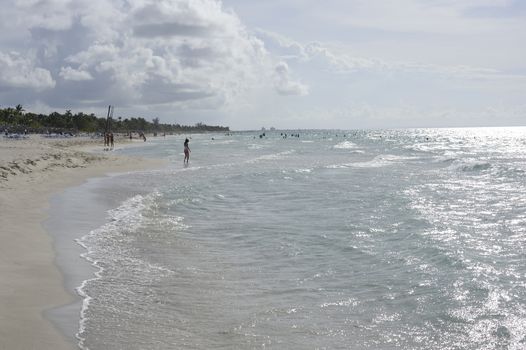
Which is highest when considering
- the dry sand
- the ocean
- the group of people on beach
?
the group of people on beach

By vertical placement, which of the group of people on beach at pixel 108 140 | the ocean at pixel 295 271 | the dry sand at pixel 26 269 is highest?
the group of people on beach at pixel 108 140

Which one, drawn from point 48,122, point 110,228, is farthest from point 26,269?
point 48,122

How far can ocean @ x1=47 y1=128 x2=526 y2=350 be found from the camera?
6.46m

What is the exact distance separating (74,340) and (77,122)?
140m

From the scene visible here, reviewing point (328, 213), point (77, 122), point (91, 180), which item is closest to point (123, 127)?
point (77, 122)

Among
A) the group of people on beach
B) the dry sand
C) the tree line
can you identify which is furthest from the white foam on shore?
the tree line

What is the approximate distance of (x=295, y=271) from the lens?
9.56m

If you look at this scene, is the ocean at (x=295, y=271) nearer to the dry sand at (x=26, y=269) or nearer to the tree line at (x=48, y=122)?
the dry sand at (x=26, y=269)

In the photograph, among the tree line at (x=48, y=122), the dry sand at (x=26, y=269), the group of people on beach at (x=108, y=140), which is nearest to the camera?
the dry sand at (x=26, y=269)

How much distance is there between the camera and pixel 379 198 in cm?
1966

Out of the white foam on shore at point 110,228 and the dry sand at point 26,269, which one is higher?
the dry sand at point 26,269

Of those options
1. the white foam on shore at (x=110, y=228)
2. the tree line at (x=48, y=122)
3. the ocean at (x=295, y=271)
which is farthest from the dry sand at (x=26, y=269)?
the tree line at (x=48, y=122)

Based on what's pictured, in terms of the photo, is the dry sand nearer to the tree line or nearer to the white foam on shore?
the white foam on shore

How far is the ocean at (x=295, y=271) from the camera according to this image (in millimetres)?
6465
